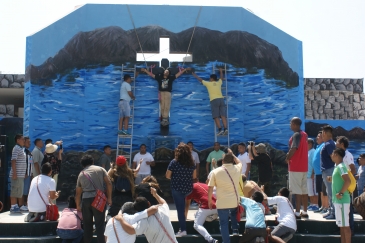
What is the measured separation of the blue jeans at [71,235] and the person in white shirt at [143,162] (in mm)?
4012

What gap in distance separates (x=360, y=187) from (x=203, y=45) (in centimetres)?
583

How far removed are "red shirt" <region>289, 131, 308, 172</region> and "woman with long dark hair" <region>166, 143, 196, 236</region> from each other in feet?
6.43

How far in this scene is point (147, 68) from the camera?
14047mm

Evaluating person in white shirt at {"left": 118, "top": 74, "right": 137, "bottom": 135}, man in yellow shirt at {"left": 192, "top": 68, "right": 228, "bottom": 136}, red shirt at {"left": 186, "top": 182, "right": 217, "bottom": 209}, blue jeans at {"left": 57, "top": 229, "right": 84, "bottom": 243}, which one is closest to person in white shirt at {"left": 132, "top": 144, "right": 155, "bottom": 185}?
person in white shirt at {"left": 118, "top": 74, "right": 137, "bottom": 135}

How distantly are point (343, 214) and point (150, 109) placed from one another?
22.9 feet

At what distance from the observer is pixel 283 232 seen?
27.7 ft

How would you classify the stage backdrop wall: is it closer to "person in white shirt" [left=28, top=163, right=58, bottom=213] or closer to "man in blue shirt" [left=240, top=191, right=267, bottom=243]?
"person in white shirt" [left=28, top=163, right=58, bottom=213]

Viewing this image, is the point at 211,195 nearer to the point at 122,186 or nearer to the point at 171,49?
the point at 122,186

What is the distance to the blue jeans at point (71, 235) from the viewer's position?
848 centimetres

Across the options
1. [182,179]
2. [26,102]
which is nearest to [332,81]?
[26,102]

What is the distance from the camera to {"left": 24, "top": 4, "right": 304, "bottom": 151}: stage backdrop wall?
45.3 ft

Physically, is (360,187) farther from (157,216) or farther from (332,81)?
(332,81)

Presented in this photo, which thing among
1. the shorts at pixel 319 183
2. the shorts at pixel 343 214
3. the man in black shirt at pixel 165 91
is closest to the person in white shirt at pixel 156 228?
the shorts at pixel 343 214

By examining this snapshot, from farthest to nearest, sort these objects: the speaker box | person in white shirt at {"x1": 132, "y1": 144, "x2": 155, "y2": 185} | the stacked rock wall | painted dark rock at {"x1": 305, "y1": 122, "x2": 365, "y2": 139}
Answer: the stacked rock wall
painted dark rock at {"x1": 305, "y1": 122, "x2": 365, "y2": 139}
the speaker box
person in white shirt at {"x1": 132, "y1": 144, "x2": 155, "y2": 185}
